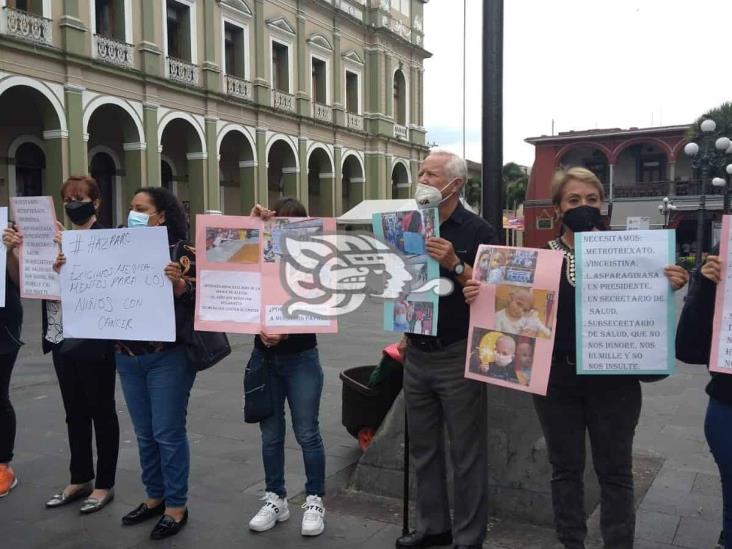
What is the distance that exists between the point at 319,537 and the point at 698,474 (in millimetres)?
2734

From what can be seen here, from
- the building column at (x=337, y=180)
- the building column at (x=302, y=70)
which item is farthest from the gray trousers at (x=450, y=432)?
the building column at (x=337, y=180)

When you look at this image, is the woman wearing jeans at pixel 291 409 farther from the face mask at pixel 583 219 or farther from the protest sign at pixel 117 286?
the face mask at pixel 583 219

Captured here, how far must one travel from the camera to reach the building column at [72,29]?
18.2m

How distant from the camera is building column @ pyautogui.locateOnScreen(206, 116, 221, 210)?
23.8 m

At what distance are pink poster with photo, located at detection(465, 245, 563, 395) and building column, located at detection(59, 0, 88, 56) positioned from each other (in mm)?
18626

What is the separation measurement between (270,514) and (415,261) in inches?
67.1

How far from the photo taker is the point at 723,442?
2672mm

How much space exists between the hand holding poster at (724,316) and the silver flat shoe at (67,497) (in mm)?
3664

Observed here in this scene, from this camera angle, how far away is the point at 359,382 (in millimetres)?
4973

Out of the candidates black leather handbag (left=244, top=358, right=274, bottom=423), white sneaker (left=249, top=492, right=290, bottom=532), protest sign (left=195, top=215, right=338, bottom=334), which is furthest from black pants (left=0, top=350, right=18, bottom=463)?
white sneaker (left=249, top=492, right=290, bottom=532)

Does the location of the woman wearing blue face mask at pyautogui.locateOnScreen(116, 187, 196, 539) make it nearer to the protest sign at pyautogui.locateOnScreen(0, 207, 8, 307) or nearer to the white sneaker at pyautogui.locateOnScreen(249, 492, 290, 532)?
the white sneaker at pyautogui.locateOnScreen(249, 492, 290, 532)

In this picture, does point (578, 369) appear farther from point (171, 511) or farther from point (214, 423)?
point (214, 423)

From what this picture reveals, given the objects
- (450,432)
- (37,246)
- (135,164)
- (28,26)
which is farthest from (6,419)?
(135,164)

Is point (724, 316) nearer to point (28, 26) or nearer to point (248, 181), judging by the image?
point (28, 26)
